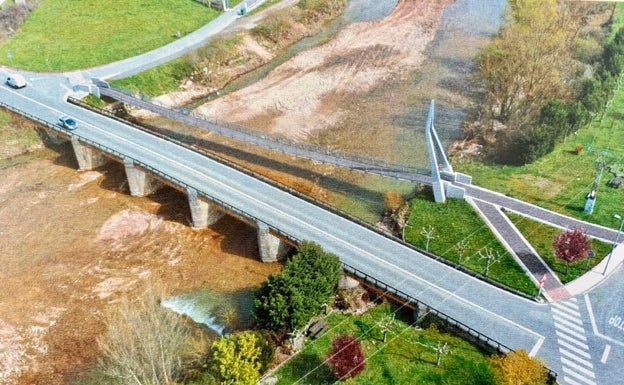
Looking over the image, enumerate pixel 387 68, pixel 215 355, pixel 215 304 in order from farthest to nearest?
pixel 387 68
pixel 215 304
pixel 215 355

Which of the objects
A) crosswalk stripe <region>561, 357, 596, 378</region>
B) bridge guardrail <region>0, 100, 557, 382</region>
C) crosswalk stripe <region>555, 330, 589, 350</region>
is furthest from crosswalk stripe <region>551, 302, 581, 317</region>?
bridge guardrail <region>0, 100, 557, 382</region>

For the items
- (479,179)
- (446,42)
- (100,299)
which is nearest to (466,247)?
(479,179)

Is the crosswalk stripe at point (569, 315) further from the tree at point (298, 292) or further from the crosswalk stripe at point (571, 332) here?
the tree at point (298, 292)

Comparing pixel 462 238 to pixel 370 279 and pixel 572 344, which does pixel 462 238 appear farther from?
pixel 572 344

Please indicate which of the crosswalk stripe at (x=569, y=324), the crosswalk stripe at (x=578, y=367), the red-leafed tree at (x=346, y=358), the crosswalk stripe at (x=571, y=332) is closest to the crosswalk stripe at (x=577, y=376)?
the crosswalk stripe at (x=578, y=367)

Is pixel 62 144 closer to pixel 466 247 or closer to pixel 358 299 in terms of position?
pixel 358 299

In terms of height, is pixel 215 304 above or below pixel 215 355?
below

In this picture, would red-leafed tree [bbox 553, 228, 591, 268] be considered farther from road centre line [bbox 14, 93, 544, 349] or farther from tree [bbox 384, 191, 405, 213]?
tree [bbox 384, 191, 405, 213]
